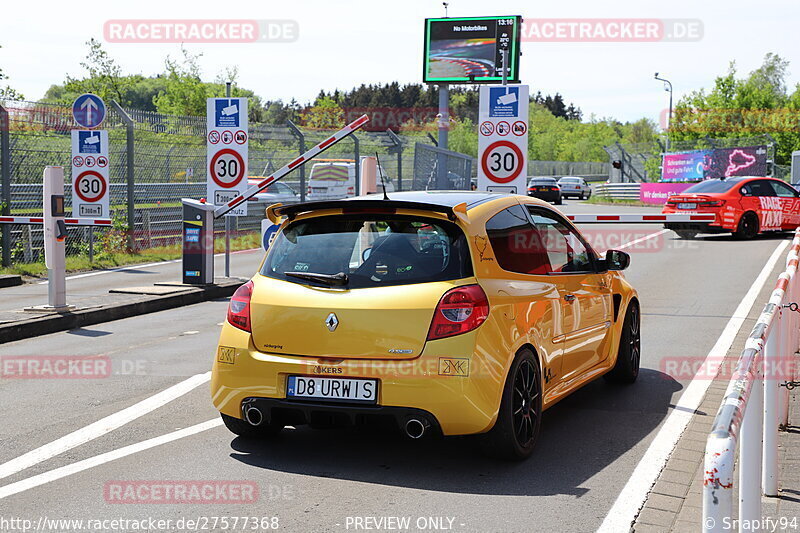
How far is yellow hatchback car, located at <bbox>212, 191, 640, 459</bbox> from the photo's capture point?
5391 millimetres

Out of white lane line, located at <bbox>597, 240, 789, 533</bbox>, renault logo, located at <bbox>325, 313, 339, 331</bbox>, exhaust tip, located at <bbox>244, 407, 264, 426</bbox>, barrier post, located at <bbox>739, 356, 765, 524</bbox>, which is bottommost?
white lane line, located at <bbox>597, 240, 789, 533</bbox>

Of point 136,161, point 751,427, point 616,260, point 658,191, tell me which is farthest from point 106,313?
point 658,191

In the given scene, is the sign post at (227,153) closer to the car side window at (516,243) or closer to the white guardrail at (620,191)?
the car side window at (516,243)

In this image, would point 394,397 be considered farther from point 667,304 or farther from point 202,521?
point 667,304

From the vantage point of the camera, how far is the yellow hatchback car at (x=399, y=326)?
5.39 metres

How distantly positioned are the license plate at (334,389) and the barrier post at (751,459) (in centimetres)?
210

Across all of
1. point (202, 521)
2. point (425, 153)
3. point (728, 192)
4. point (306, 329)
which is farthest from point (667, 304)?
point (425, 153)

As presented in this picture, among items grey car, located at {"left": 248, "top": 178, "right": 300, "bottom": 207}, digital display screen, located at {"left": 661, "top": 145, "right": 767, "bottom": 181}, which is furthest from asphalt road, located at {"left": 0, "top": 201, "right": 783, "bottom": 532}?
digital display screen, located at {"left": 661, "top": 145, "right": 767, "bottom": 181}

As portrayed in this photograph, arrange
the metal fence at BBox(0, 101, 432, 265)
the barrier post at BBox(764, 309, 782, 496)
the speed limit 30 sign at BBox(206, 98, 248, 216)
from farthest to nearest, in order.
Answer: the metal fence at BBox(0, 101, 432, 265), the speed limit 30 sign at BBox(206, 98, 248, 216), the barrier post at BBox(764, 309, 782, 496)

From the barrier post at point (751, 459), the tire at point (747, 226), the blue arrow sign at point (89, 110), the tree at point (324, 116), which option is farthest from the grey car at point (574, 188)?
the barrier post at point (751, 459)

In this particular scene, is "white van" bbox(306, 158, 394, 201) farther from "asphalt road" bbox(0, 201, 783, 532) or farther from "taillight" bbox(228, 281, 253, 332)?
"taillight" bbox(228, 281, 253, 332)

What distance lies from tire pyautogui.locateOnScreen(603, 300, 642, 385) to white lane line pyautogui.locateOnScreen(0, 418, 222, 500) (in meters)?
3.17

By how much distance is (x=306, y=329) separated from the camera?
563cm

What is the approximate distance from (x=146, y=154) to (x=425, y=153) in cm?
1233
